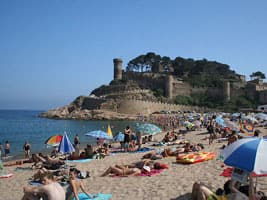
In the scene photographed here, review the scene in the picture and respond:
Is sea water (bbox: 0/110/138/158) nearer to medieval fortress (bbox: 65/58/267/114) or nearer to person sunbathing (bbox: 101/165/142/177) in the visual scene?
person sunbathing (bbox: 101/165/142/177)

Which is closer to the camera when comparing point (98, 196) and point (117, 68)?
point (98, 196)

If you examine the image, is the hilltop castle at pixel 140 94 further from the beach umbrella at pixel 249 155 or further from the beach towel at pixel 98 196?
the beach umbrella at pixel 249 155

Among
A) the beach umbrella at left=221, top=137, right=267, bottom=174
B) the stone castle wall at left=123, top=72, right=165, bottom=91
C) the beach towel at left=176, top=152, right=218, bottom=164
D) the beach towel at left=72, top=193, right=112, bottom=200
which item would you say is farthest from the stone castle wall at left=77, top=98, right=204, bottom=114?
the beach umbrella at left=221, top=137, right=267, bottom=174

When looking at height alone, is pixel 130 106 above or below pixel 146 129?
above

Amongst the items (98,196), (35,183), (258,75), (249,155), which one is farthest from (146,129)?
(258,75)

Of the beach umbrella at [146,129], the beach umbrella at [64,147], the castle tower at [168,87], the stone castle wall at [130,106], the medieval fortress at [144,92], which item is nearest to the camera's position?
the beach umbrella at [64,147]

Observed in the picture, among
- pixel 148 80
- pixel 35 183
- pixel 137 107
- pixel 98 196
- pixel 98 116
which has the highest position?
pixel 148 80

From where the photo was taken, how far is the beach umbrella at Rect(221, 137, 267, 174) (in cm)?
421

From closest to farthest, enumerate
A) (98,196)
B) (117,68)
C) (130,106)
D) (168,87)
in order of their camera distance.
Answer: (98,196)
(130,106)
(168,87)
(117,68)

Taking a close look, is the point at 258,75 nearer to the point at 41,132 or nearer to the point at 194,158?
the point at 41,132

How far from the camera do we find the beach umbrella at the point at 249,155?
13.8 ft

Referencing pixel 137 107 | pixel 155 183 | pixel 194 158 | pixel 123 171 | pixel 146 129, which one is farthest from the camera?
pixel 137 107

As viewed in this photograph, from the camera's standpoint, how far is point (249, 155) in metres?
4.37

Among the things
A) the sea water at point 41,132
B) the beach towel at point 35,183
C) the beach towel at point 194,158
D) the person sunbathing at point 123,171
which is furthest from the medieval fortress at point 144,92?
the beach towel at point 35,183
